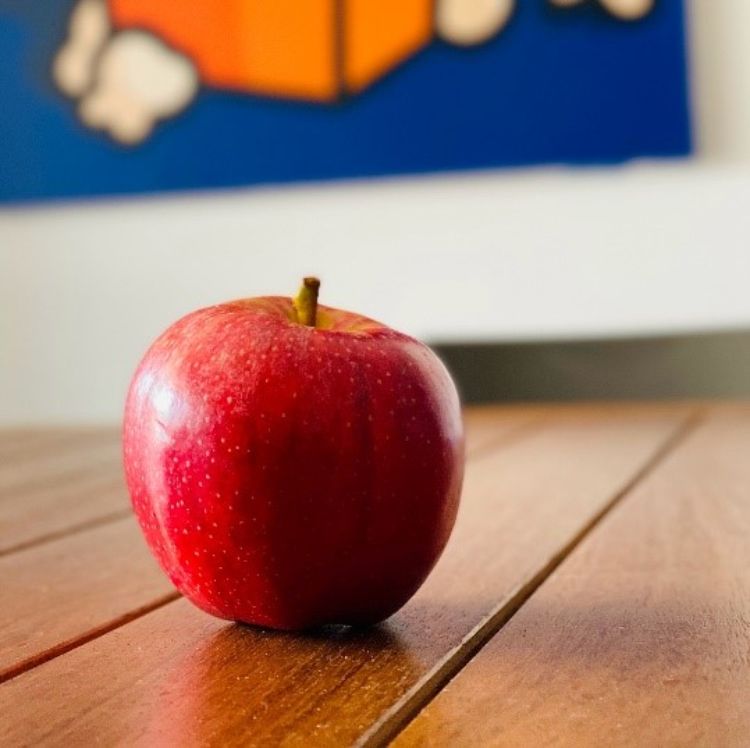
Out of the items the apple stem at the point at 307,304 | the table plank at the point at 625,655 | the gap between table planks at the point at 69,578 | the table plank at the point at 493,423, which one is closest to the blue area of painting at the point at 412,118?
the table plank at the point at 493,423

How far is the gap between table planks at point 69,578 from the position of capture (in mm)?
578

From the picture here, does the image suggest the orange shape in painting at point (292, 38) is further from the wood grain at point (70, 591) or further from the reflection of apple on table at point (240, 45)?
the wood grain at point (70, 591)

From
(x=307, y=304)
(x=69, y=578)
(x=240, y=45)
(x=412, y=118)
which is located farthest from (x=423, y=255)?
(x=307, y=304)

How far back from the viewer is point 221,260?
98.0 inches

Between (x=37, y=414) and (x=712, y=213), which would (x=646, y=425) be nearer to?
(x=712, y=213)

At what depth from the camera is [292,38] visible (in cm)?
242

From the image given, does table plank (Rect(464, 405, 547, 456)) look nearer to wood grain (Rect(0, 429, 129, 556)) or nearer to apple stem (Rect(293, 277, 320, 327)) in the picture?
wood grain (Rect(0, 429, 129, 556))

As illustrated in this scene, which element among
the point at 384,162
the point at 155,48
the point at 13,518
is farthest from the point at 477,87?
the point at 13,518

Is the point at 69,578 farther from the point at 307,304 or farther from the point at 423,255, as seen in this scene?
the point at 423,255

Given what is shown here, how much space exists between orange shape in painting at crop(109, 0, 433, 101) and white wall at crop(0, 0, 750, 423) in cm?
23

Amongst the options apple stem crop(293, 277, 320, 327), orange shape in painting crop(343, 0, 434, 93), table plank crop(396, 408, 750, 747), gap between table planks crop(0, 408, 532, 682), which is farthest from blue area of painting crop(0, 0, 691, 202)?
apple stem crop(293, 277, 320, 327)

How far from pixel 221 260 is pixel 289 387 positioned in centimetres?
200

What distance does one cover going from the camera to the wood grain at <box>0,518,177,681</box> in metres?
0.57

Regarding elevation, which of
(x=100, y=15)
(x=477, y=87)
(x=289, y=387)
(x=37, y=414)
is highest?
(x=100, y=15)
